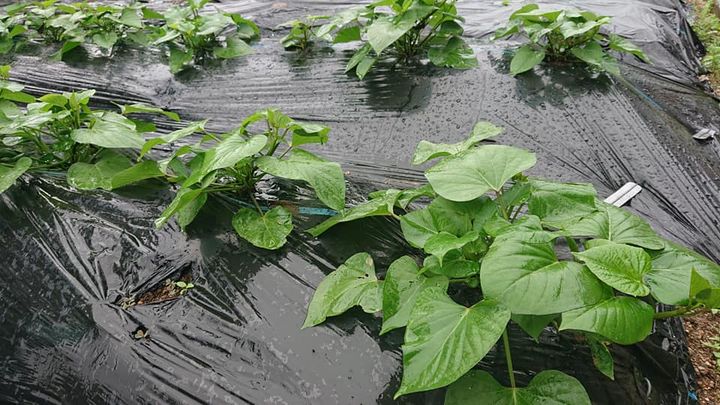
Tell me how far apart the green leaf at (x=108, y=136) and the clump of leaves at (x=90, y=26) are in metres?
1.58

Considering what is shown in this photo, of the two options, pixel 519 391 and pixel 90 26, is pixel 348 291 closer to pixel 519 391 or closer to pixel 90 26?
pixel 519 391

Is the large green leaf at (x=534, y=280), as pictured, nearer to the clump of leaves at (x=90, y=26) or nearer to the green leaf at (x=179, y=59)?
the green leaf at (x=179, y=59)

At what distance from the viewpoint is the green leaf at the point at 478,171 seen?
1.25 meters

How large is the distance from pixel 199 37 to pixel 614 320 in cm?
282

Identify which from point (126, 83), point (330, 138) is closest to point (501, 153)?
point (330, 138)

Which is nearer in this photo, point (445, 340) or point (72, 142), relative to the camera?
point (445, 340)

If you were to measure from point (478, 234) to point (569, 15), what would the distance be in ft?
5.80

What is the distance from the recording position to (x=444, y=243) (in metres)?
1.13

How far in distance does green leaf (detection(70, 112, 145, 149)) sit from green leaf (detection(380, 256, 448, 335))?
1.08m

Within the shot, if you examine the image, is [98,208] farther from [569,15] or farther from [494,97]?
[569,15]

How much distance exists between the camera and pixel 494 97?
2.37 meters

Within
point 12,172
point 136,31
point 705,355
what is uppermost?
point 12,172

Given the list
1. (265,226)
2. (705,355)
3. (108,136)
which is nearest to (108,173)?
(108,136)

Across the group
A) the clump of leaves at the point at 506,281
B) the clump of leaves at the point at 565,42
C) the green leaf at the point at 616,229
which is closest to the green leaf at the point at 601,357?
the clump of leaves at the point at 506,281
